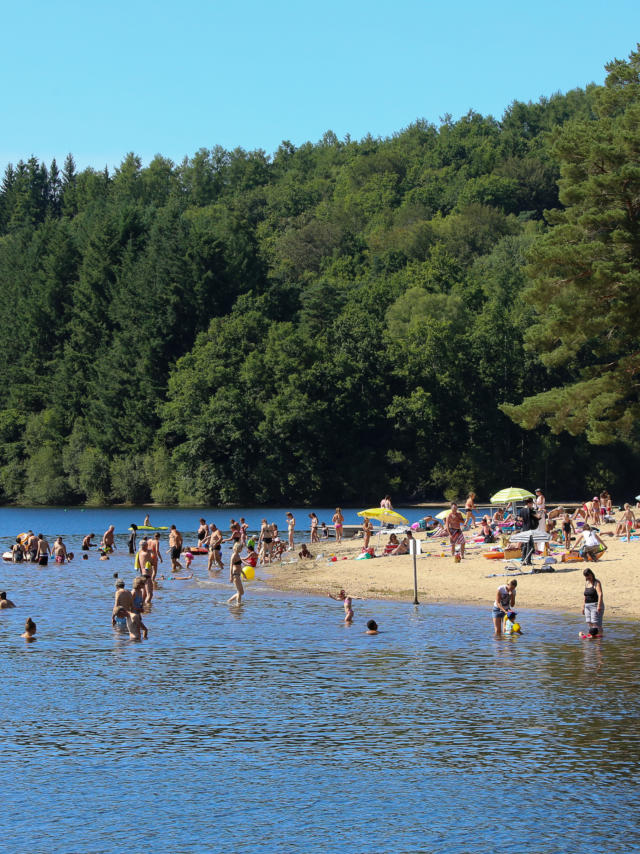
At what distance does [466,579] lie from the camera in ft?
114

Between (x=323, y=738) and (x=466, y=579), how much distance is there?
18217 millimetres

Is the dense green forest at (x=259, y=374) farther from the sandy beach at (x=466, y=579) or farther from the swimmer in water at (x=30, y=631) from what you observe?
the swimmer in water at (x=30, y=631)

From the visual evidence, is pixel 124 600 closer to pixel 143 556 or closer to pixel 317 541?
pixel 143 556

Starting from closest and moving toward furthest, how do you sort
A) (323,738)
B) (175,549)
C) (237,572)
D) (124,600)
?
(323,738), (124,600), (237,572), (175,549)

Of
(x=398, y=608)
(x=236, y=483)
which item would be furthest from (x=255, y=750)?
(x=236, y=483)

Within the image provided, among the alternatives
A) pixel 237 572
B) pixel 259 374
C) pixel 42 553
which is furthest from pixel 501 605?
pixel 259 374

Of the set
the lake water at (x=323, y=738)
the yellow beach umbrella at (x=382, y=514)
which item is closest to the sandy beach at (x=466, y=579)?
the lake water at (x=323, y=738)

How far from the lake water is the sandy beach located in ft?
9.30

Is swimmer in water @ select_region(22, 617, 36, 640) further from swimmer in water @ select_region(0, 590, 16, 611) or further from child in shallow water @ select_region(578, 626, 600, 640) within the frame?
child in shallow water @ select_region(578, 626, 600, 640)

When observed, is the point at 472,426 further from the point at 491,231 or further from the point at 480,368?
the point at 491,231

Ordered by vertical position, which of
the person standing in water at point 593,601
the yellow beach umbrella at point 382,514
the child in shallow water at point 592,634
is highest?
the yellow beach umbrella at point 382,514

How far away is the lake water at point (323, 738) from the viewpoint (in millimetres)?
13172

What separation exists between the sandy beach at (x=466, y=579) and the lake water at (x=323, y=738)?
2836 mm

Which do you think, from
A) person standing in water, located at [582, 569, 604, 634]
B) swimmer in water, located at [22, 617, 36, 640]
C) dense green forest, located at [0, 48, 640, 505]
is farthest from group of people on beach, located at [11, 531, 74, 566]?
dense green forest, located at [0, 48, 640, 505]
